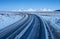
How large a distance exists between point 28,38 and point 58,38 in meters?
3.24

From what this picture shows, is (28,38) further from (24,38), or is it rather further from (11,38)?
(11,38)

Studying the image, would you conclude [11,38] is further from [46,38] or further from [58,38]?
[58,38]

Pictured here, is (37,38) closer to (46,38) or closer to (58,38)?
(46,38)

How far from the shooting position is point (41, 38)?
18.2 metres

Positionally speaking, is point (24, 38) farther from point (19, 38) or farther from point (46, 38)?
point (46, 38)

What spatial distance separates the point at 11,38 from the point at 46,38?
344cm

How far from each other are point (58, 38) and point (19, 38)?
4.20 m

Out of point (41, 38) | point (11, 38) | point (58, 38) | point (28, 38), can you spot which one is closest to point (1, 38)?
point (11, 38)

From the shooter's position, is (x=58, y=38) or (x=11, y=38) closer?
(x=11, y=38)

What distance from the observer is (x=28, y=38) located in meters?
18.2

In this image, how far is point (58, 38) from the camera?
62.5 ft

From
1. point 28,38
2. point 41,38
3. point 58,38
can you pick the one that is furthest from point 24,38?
point 58,38

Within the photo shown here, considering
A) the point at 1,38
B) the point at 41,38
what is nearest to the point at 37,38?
the point at 41,38

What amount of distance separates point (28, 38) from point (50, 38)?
87.0 inches
